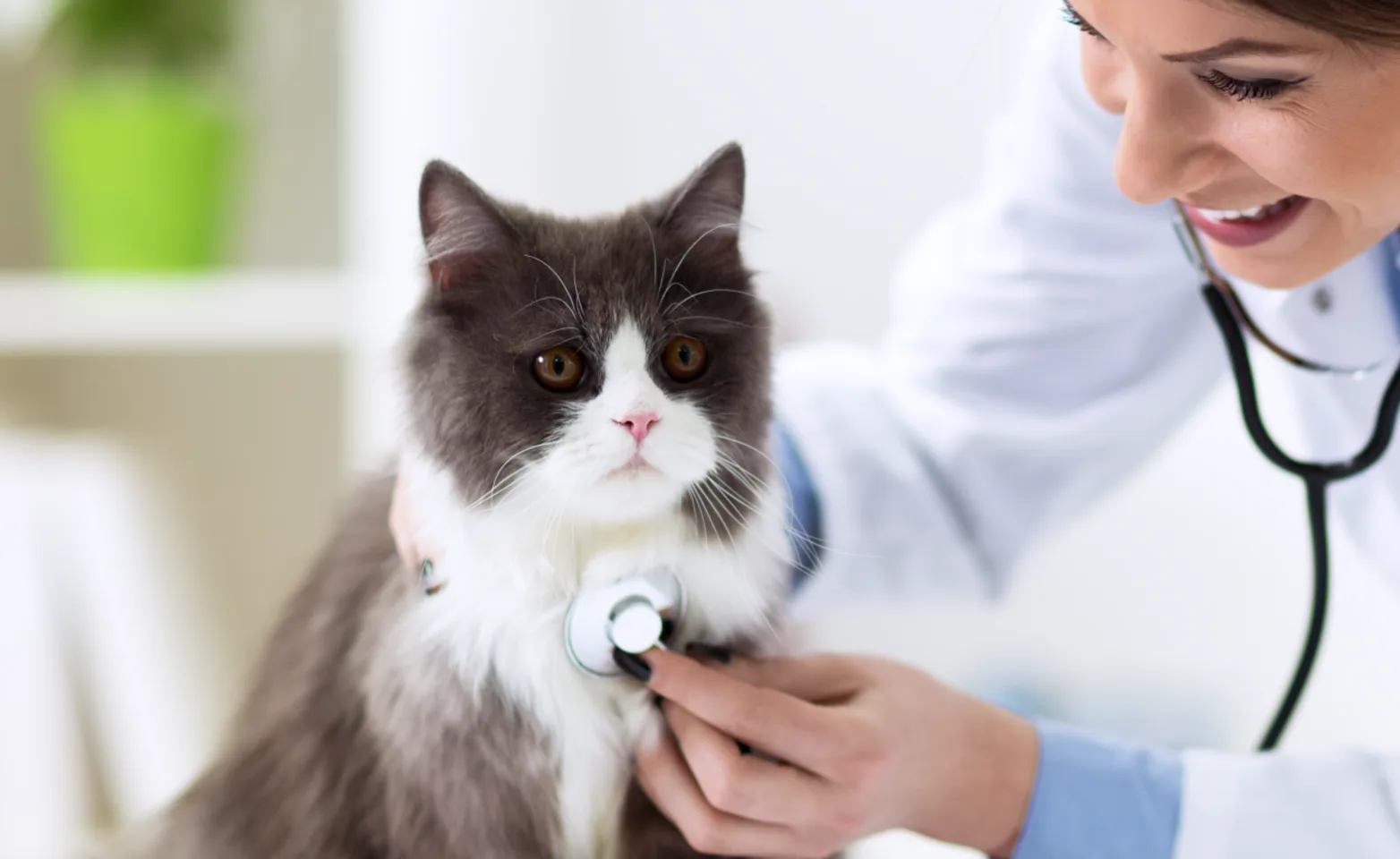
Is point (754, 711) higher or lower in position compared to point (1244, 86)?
lower

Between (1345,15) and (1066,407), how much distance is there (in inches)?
26.7

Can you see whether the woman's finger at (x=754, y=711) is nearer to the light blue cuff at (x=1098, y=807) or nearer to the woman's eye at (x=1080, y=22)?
the light blue cuff at (x=1098, y=807)

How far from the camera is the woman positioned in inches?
29.6

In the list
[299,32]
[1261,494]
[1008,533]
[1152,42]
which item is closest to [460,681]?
[1152,42]

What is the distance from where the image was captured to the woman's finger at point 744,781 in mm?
806

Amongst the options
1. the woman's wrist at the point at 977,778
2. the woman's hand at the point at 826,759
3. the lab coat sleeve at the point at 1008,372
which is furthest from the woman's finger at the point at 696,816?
the lab coat sleeve at the point at 1008,372

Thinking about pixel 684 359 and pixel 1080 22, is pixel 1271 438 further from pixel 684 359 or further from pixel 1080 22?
pixel 684 359

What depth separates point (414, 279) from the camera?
5.60ft

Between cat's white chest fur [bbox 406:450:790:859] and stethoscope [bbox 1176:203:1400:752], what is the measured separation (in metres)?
0.46

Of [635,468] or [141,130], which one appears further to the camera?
[141,130]

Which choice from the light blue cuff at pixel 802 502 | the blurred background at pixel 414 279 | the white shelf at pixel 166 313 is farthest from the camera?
the white shelf at pixel 166 313

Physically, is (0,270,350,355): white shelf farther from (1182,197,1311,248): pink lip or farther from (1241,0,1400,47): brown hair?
(1241,0,1400,47): brown hair

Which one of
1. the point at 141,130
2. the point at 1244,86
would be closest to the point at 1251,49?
the point at 1244,86

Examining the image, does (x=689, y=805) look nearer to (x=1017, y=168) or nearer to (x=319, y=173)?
(x=1017, y=168)
